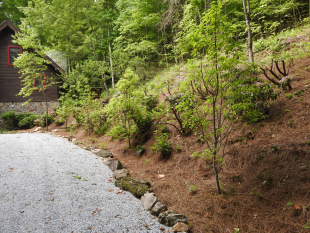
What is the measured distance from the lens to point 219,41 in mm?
3014

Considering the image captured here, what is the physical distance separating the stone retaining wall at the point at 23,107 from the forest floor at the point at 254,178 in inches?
579

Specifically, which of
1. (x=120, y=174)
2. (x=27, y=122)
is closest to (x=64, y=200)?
(x=120, y=174)

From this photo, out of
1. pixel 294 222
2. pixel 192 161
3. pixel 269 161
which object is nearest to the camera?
pixel 294 222

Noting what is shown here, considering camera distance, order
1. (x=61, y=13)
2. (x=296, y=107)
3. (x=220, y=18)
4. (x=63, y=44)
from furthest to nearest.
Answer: (x=63, y=44)
(x=61, y=13)
(x=296, y=107)
(x=220, y=18)

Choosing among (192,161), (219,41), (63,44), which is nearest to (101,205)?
(192,161)

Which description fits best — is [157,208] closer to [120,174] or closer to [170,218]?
[170,218]

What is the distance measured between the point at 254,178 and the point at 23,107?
60.4 feet

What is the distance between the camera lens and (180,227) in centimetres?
265

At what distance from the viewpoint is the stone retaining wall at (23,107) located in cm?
1507

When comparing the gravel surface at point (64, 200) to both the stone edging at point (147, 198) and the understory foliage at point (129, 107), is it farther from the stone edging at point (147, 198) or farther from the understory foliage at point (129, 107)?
the understory foliage at point (129, 107)

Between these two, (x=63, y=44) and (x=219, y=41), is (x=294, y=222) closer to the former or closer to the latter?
(x=219, y=41)

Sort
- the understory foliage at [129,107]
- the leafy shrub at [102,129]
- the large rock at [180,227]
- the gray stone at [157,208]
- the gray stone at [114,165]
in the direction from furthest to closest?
the leafy shrub at [102,129]
the understory foliage at [129,107]
the gray stone at [114,165]
the gray stone at [157,208]
the large rock at [180,227]

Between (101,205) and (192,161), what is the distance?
2.43 meters

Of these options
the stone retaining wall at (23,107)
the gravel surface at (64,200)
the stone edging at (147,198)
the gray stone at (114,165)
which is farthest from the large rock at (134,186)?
the stone retaining wall at (23,107)
